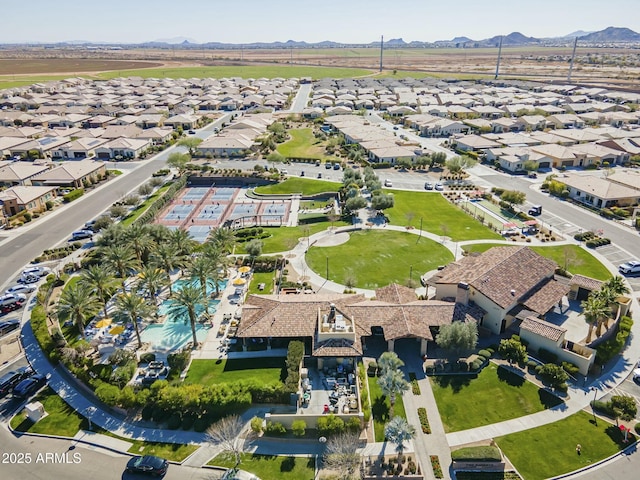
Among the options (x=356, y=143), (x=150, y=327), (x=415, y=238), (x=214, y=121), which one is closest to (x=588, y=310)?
(x=415, y=238)

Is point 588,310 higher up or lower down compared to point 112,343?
higher up

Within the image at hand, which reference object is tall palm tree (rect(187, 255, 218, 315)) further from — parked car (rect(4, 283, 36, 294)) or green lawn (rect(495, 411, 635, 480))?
green lawn (rect(495, 411, 635, 480))

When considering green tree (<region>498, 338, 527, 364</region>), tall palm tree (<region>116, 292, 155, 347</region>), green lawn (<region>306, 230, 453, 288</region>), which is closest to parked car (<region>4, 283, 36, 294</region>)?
tall palm tree (<region>116, 292, 155, 347</region>)

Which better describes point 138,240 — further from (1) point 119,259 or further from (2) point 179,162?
(2) point 179,162

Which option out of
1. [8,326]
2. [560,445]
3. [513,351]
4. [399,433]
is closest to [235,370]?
[399,433]

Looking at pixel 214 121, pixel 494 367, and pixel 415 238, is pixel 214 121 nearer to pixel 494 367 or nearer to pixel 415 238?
pixel 415 238
